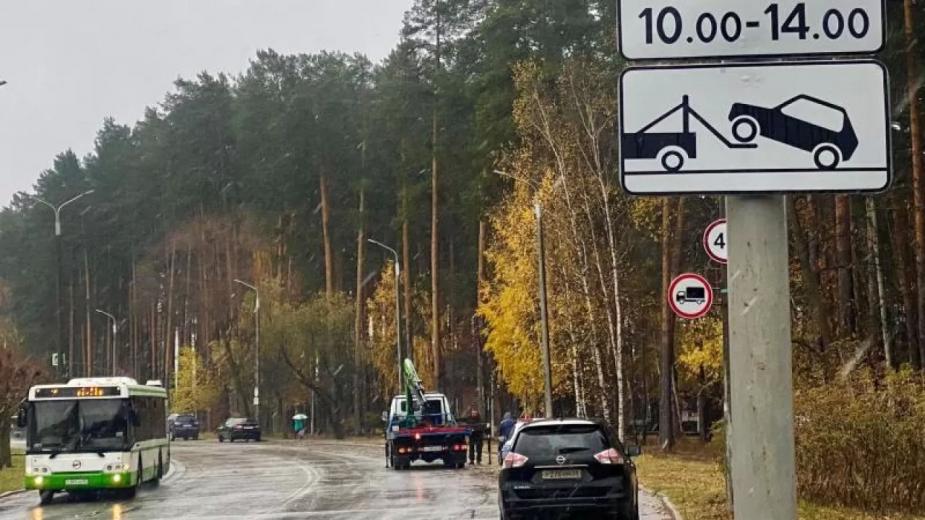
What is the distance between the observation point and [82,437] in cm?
2889

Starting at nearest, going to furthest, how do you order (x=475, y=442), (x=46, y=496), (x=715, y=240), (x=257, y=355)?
(x=715, y=240)
(x=46, y=496)
(x=475, y=442)
(x=257, y=355)

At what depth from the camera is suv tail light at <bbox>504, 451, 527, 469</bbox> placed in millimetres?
17172

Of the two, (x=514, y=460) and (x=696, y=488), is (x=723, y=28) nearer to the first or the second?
(x=514, y=460)

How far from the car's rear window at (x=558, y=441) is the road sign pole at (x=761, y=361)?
44.4 ft

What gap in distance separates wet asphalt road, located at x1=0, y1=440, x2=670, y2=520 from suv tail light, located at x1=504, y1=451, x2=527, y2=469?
300 cm

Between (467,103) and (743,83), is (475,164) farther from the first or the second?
(743,83)

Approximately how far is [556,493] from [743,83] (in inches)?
541

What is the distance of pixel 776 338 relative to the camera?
3713 mm

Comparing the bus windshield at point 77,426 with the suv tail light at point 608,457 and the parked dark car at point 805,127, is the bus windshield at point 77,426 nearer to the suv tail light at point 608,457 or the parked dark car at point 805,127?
the suv tail light at point 608,457

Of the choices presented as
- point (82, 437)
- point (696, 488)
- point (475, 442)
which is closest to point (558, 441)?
point (696, 488)

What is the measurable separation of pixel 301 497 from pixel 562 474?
1053 centimetres

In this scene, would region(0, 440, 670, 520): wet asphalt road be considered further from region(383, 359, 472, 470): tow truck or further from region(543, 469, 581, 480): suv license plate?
region(543, 469, 581, 480): suv license plate

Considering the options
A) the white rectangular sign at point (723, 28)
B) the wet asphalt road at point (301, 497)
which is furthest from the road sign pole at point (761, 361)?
the wet asphalt road at point (301, 497)

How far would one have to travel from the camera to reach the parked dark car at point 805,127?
3.70 metres
